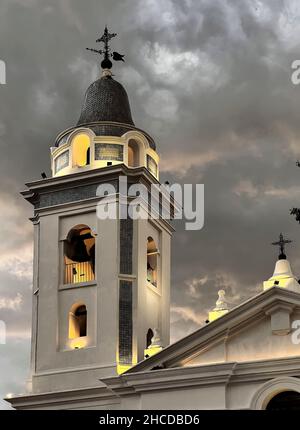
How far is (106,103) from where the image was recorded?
3794cm

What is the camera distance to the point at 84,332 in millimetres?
35250

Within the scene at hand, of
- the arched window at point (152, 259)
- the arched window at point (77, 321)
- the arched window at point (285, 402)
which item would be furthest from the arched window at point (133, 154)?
the arched window at point (285, 402)

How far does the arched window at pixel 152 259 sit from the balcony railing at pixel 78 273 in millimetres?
2146

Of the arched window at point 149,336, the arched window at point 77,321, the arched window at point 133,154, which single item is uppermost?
the arched window at point 133,154

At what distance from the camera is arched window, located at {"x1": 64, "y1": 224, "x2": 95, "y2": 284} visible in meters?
35.6

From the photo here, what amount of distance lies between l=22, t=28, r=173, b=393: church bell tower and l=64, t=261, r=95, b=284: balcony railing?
0.03 m

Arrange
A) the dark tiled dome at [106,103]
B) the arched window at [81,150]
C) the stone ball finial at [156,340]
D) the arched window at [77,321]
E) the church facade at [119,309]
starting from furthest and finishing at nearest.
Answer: the dark tiled dome at [106,103], the arched window at [81,150], the arched window at [77,321], the stone ball finial at [156,340], the church facade at [119,309]

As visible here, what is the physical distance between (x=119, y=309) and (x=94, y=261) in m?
2.22

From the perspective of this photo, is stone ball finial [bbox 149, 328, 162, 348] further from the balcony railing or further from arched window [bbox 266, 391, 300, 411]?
arched window [bbox 266, 391, 300, 411]

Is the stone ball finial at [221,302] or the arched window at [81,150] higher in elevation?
the arched window at [81,150]

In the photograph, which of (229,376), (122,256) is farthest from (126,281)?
(229,376)

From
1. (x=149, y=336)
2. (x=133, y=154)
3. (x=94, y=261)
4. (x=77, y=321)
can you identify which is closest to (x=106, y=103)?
(x=133, y=154)

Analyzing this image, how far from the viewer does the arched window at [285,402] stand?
29375 mm

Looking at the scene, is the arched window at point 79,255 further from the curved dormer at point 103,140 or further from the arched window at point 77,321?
the curved dormer at point 103,140
